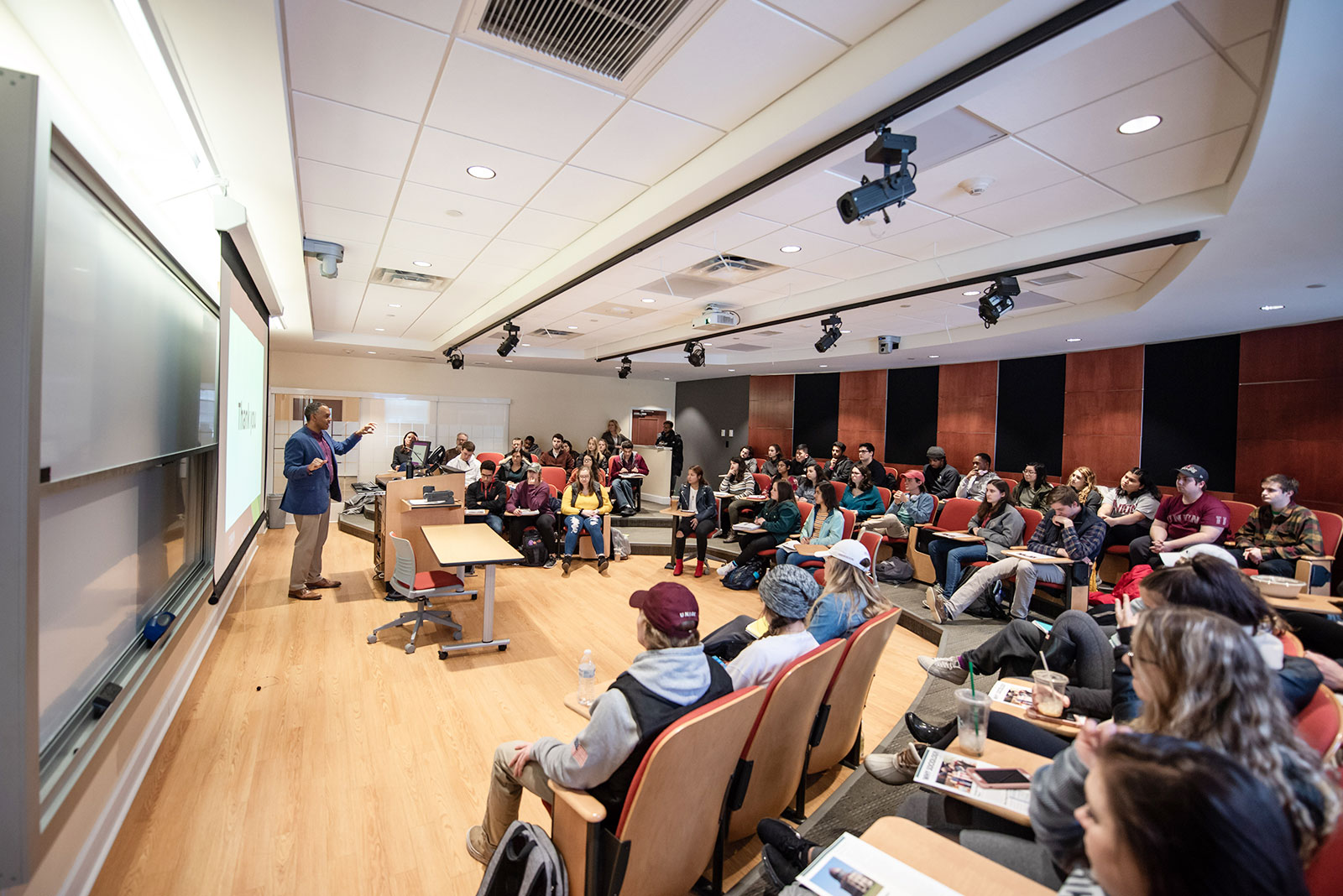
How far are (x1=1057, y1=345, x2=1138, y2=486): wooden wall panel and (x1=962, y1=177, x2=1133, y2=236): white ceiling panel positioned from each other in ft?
16.3

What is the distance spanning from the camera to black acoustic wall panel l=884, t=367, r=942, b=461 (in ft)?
34.7

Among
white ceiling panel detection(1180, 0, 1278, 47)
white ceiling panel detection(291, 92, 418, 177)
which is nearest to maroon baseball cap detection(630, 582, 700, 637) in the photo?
white ceiling panel detection(1180, 0, 1278, 47)

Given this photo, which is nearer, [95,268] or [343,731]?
[95,268]

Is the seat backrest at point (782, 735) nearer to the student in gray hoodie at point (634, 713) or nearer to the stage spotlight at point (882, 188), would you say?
the student in gray hoodie at point (634, 713)

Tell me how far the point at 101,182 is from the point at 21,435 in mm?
1078

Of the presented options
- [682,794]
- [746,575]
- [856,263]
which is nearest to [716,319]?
[856,263]

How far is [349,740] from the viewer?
3330 mm

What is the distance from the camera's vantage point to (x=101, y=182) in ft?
6.66

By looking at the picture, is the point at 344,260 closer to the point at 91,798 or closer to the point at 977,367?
the point at 91,798

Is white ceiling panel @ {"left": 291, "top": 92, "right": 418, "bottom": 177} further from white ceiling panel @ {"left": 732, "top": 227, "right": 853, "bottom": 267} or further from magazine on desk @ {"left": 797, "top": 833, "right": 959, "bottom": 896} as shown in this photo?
magazine on desk @ {"left": 797, "top": 833, "right": 959, "bottom": 896}

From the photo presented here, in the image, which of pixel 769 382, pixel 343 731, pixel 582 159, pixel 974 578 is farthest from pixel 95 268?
pixel 769 382

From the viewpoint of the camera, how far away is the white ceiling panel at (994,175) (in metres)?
3.14

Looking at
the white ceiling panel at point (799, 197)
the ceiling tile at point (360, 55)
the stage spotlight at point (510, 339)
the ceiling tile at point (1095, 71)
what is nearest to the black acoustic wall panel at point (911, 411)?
the stage spotlight at point (510, 339)

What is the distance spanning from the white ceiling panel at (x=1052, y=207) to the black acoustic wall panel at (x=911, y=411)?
658 centimetres
